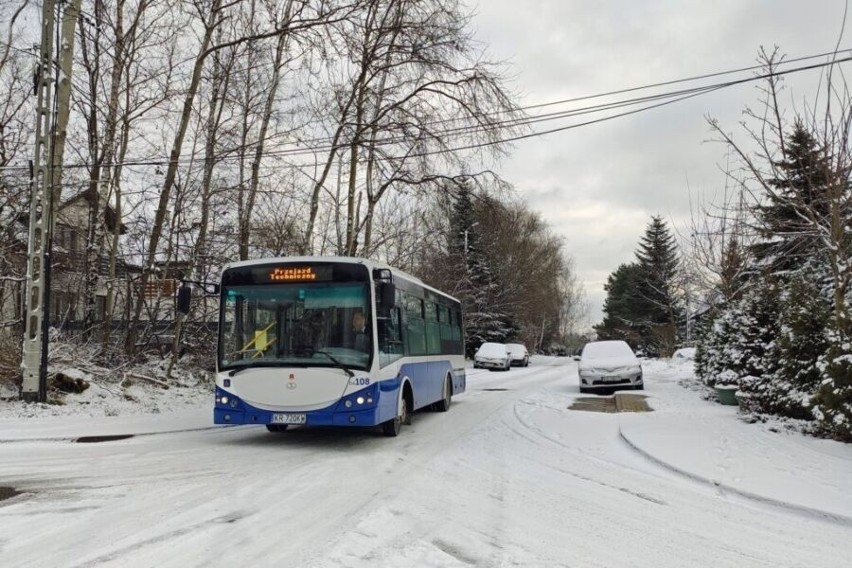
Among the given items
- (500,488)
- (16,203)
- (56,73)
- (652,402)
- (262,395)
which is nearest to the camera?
(500,488)

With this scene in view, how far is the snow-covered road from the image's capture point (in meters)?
4.88

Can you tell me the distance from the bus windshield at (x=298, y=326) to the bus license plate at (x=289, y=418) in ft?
2.46

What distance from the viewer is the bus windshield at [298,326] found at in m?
9.54

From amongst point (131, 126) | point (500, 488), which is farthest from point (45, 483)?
point (131, 126)

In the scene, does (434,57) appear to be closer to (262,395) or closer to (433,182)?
(433,182)

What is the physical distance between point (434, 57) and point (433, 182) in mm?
3769

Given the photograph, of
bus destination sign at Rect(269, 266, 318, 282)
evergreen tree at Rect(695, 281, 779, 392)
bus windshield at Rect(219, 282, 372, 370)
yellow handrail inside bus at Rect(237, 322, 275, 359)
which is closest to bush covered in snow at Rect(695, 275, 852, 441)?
evergreen tree at Rect(695, 281, 779, 392)

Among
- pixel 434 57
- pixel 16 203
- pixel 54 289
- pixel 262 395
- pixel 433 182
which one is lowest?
pixel 262 395

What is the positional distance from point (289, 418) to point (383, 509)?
145 inches

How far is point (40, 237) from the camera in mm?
13289

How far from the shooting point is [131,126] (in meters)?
18.0

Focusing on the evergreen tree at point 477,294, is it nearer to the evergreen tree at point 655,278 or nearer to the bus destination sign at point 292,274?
the evergreen tree at point 655,278

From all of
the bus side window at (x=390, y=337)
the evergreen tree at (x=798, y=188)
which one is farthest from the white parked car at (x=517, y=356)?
the bus side window at (x=390, y=337)

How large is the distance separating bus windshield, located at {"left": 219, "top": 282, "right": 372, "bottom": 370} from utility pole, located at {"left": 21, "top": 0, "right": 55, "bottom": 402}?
218 inches
